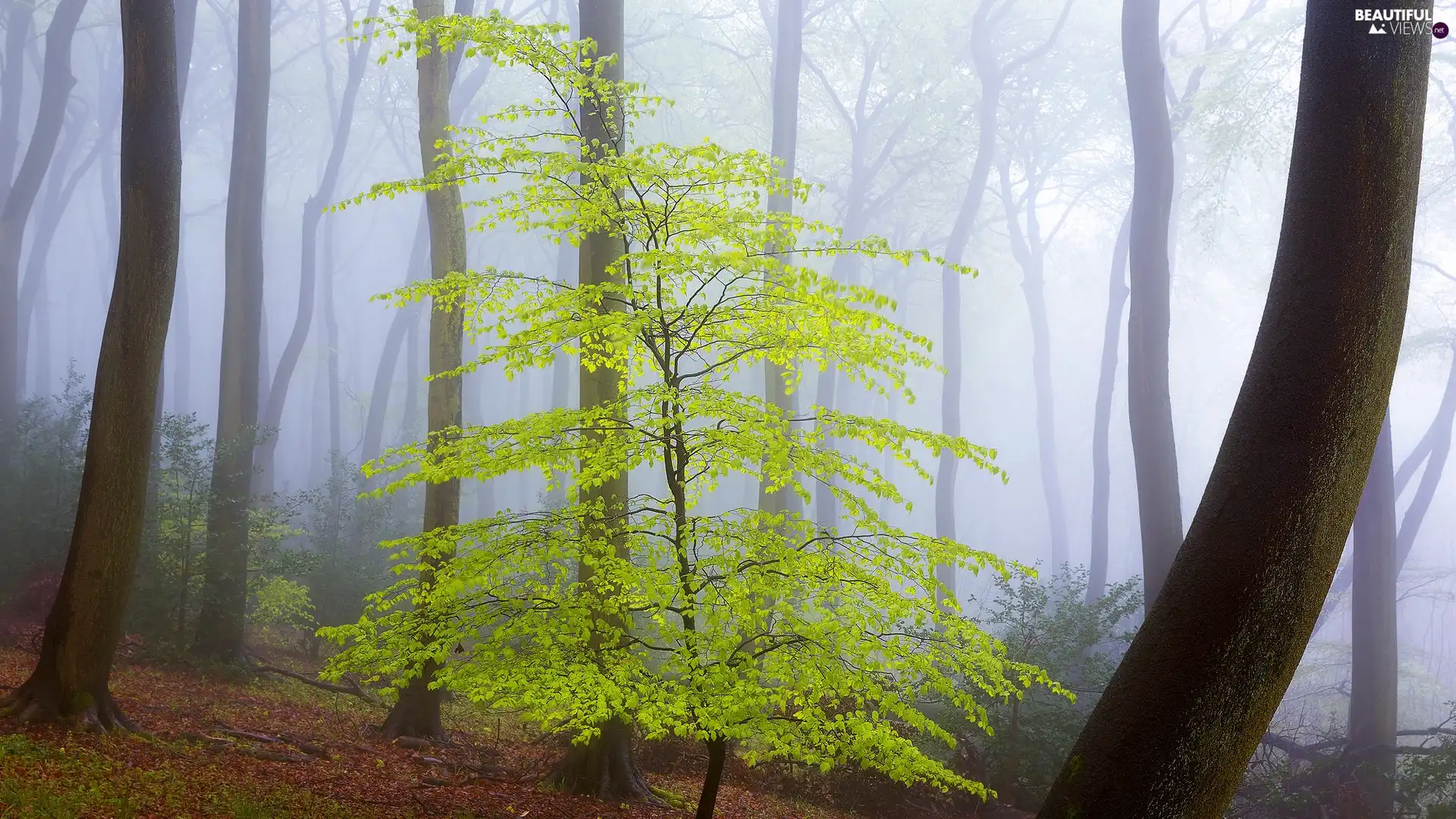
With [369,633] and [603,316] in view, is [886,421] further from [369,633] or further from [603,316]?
[369,633]

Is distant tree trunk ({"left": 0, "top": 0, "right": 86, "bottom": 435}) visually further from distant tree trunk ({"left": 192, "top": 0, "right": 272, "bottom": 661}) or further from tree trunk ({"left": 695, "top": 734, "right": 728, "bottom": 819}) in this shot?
tree trunk ({"left": 695, "top": 734, "right": 728, "bottom": 819})

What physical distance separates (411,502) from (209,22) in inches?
1043

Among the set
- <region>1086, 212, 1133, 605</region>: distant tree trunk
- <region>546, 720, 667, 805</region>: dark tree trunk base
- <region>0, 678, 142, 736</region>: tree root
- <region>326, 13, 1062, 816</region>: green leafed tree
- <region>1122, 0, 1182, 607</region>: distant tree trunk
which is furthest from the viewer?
<region>1086, 212, 1133, 605</region>: distant tree trunk

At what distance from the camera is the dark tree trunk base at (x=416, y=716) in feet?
30.3

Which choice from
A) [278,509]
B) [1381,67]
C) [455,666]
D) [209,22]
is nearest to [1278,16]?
[1381,67]

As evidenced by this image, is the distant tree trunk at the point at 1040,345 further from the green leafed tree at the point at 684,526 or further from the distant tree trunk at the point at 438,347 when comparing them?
the green leafed tree at the point at 684,526

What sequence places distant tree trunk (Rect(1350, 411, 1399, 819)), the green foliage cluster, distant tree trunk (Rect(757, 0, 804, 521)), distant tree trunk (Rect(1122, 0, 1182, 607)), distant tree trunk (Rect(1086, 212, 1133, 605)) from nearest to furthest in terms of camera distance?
distant tree trunk (Rect(1350, 411, 1399, 819)), distant tree trunk (Rect(1122, 0, 1182, 607)), the green foliage cluster, distant tree trunk (Rect(757, 0, 804, 521)), distant tree trunk (Rect(1086, 212, 1133, 605))

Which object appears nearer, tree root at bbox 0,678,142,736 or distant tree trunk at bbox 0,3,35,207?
tree root at bbox 0,678,142,736

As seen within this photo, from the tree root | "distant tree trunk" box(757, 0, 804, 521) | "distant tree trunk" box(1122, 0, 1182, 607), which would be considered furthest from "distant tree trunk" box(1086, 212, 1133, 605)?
the tree root

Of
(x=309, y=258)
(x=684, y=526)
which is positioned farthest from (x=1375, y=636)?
(x=309, y=258)

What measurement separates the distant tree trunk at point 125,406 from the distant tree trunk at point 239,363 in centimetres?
463

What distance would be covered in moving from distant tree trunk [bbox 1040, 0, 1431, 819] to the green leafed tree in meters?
1.29

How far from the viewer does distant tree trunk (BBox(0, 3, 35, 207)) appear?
20.1 meters

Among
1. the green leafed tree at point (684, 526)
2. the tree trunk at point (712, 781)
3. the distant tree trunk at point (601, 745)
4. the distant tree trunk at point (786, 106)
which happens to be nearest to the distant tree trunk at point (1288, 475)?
the green leafed tree at point (684, 526)
